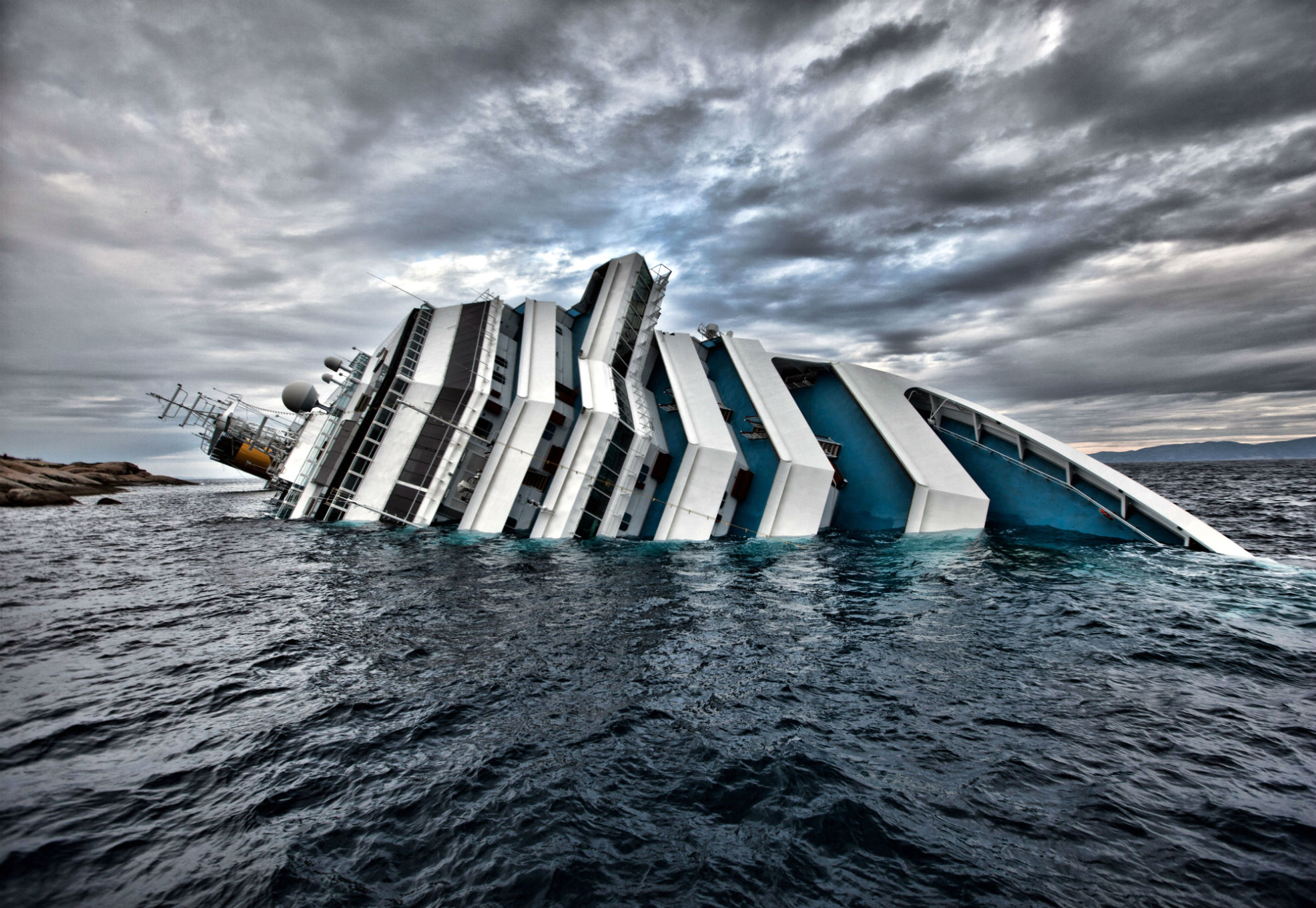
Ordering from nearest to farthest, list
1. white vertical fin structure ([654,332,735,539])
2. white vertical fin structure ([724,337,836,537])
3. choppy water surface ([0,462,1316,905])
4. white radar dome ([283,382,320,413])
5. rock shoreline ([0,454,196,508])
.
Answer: choppy water surface ([0,462,1316,905])
white vertical fin structure ([724,337,836,537])
white vertical fin structure ([654,332,735,539])
white radar dome ([283,382,320,413])
rock shoreline ([0,454,196,508])

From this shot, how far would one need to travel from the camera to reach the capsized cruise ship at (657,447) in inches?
749

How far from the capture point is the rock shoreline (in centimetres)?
4244

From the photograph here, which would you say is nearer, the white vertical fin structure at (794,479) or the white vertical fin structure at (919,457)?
the white vertical fin structure at (919,457)

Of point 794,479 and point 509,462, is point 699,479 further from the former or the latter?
point 509,462

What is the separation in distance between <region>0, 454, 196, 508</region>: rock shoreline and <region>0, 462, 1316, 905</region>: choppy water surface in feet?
155

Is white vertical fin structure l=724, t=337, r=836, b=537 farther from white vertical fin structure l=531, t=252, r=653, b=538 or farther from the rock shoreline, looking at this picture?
the rock shoreline

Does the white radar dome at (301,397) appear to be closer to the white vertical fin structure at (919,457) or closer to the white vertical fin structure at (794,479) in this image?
the white vertical fin structure at (794,479)

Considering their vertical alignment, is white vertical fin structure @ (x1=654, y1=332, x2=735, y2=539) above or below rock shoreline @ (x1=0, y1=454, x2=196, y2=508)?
above

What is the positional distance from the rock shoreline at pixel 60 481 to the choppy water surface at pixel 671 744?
47220mm

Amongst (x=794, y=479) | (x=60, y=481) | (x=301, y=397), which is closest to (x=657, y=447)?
(x=794, y=479)

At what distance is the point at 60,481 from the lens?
56.1 metres

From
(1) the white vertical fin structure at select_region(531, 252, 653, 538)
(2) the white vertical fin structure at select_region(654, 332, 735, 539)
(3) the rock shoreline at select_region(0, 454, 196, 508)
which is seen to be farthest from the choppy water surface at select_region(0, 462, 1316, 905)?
(3) the rock shoreline at select_region(0, 454, 196, 508)

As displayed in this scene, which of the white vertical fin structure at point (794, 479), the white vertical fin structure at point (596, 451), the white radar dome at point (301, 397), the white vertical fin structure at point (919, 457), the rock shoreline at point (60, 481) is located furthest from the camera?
the rock shoreline at point (60, 481)

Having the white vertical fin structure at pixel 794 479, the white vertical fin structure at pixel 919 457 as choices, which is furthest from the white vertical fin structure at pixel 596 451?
the white vertical fin structure at pixel 919 457
